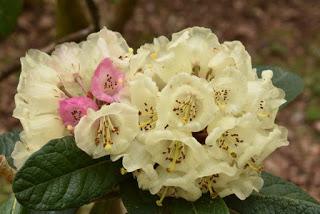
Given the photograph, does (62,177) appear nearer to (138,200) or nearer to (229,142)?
(138,200)

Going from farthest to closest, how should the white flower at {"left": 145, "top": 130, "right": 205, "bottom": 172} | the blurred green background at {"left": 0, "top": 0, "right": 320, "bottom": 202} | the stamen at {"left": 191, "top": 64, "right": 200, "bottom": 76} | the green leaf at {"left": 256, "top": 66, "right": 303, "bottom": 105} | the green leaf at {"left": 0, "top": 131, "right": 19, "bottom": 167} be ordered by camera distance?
the blurred green background at {"left": 0, "top": 0, "right": 320, "bottom": 202} → the green leaf at {"left": 256, "top": 66, "right": 303, "bottom": 105} → the green leaf at {"left": 0, "top": 131, "right": 19, "bottom": 167} → the stamen at {"left": 191, "top": 64, "right": 200, "bottom": 76} → the white flower at {"left": 145, "top": 130, "right": 205, "bottom": 172}

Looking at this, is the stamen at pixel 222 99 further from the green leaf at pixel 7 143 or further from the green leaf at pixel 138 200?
the green leaf at pixel 7 143

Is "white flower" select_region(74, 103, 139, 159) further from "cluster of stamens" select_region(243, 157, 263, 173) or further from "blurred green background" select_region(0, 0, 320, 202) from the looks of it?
"blurred green background" select_region(0, 0, 320, 202)

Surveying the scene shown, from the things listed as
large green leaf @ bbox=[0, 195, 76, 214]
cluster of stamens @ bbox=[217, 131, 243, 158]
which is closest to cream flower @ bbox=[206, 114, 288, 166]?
cluster of stamens @ bbox=[217, 131, 243, 158]

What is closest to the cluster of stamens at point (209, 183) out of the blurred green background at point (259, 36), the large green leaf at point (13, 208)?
the large green leaf at point (13, 208)

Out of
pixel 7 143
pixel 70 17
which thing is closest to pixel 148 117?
pixel 7 143

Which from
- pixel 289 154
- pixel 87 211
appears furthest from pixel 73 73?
pixel 289 154
